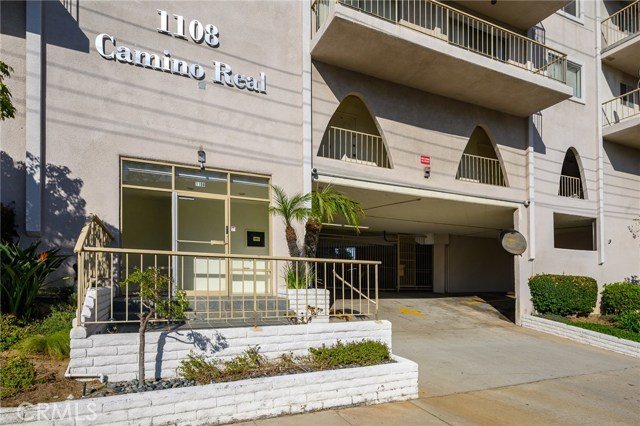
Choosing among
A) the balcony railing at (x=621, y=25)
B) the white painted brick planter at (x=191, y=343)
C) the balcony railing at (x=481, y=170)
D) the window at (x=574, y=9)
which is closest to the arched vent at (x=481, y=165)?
the balcony railing at (x=481, y=170)

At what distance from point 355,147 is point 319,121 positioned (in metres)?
1.99

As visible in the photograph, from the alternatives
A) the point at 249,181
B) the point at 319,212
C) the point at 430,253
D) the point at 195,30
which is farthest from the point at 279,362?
the point at 430,253

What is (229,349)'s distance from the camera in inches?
241

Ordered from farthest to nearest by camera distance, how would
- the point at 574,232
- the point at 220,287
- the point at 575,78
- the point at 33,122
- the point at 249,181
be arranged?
the point at 574,232 → the point at 575,78 → the point at 249,181 → the point at 33,122 → the point at 220,287

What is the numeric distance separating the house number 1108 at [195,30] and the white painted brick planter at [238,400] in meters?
6.99

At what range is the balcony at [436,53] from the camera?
32.9ft

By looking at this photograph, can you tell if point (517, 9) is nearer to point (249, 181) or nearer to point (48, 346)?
point (249, 181)

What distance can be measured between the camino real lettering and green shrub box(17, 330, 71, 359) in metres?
5.26

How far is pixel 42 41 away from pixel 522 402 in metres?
9.91

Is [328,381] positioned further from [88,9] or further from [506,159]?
[506,159]

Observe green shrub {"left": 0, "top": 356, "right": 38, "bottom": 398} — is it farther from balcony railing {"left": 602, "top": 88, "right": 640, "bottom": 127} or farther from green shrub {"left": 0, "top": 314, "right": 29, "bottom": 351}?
balcony railing {"left": 602, "top": 88, "right": 640, "bottom": 127}

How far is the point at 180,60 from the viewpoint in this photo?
9016 millimetres
